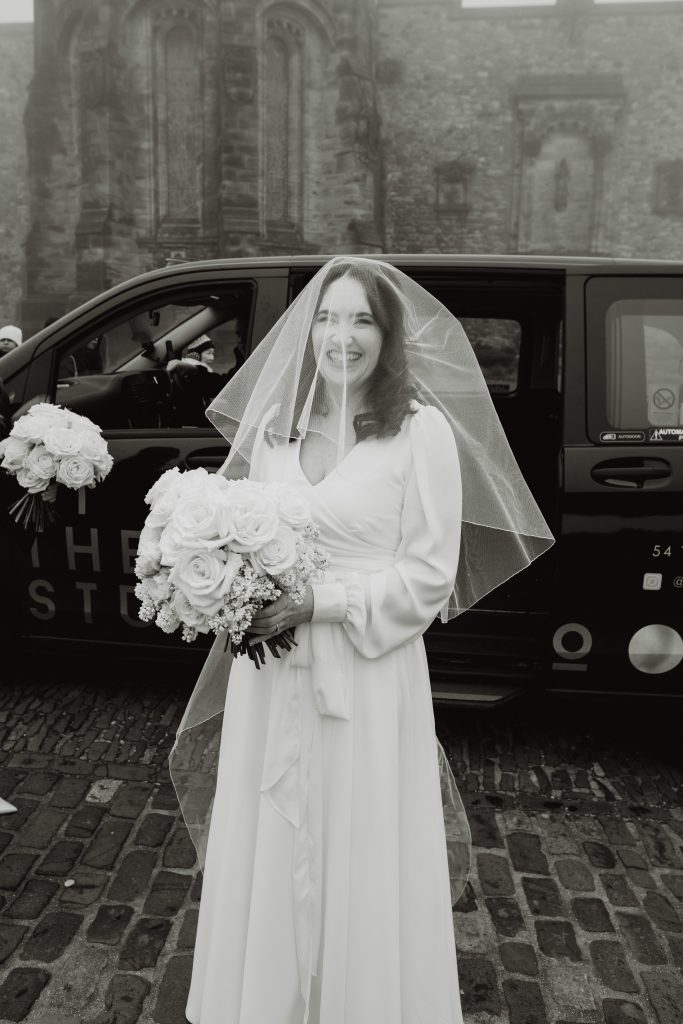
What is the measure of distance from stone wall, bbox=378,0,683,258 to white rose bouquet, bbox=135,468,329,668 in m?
21.2

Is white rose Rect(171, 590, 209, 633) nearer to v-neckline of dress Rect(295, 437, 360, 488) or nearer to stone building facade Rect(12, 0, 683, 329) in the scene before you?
v-neckline of dress Rect(295, 437, 360, 488)

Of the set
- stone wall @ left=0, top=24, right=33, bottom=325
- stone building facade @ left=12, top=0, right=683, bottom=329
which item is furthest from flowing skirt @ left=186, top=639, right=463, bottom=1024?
stone wall @ left=0, top=24, right=33, bottom=325

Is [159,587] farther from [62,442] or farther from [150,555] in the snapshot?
[62,442]

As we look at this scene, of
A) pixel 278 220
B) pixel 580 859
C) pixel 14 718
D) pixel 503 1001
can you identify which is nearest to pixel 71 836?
pixel 14 718

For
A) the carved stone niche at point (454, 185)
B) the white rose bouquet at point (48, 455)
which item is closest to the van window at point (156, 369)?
the white rose bouquet at point (48, 455)

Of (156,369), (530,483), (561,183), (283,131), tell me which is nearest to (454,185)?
(561,183)

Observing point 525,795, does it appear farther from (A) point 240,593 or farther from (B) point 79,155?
(B) point 79,155

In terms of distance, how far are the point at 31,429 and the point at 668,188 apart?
74.1 feet

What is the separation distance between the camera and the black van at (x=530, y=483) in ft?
11.0

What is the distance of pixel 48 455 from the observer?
133 inches

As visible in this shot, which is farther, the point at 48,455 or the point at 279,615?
the point at 48,455

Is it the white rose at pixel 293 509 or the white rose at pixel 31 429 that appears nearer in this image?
the white rose at pixel 293 509

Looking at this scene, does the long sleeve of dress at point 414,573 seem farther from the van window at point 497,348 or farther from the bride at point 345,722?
the van window at point 497,348

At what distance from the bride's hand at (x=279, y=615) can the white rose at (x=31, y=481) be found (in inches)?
82.1
